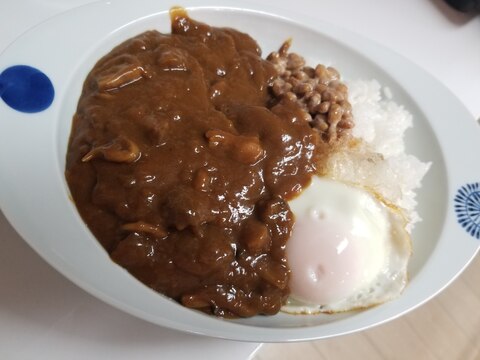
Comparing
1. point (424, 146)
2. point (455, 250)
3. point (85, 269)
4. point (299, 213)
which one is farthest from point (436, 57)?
point (85, 269)

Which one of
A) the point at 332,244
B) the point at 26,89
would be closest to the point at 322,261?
the point at 332,244

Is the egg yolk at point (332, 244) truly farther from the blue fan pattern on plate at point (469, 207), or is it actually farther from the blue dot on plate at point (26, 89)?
the blue dot on plate at point (26, 89)

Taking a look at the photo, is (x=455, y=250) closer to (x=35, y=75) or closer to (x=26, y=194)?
(x=26, y=194)

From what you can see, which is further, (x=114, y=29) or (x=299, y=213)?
(x=114, y=29)

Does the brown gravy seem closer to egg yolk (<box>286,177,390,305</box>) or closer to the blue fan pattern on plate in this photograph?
egg yolk (<box>286,177,390,305</box>)

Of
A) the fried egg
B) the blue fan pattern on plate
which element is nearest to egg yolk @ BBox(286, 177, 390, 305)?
the fried egg
